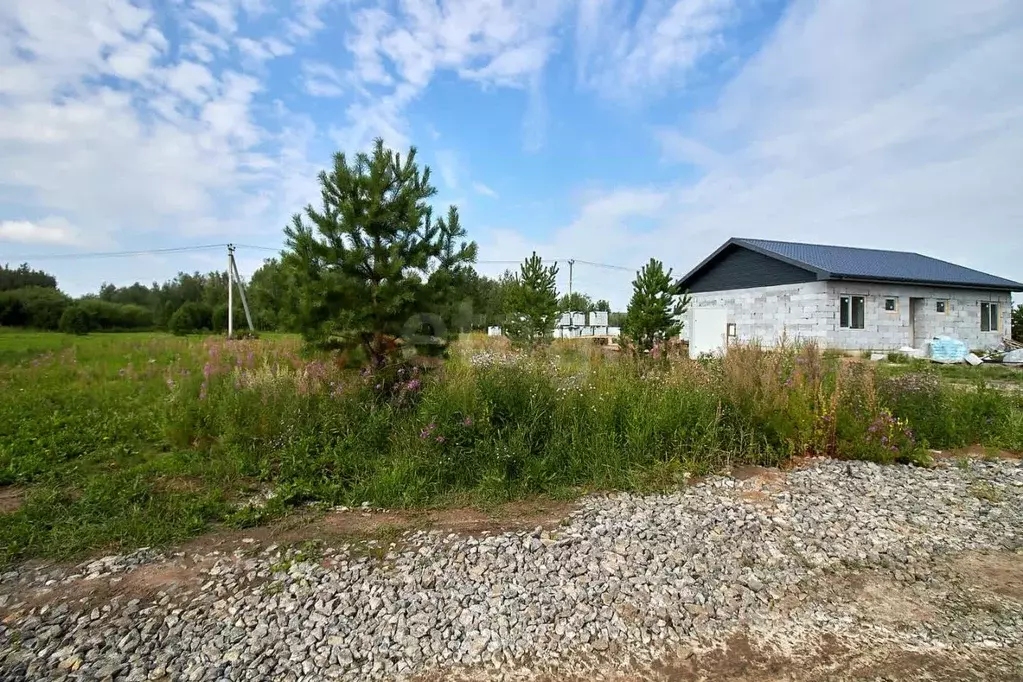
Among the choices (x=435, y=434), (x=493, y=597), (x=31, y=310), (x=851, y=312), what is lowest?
(x=493, y=597)

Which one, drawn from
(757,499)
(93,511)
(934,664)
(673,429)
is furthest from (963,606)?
(93,511)

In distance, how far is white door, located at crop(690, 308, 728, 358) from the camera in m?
20.8

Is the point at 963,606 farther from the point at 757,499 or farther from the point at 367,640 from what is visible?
the point at 367,640

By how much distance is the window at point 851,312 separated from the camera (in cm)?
1714

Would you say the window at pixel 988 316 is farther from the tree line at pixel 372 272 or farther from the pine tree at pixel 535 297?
the tree line at pixel 372 272

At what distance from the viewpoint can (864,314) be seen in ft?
57.2

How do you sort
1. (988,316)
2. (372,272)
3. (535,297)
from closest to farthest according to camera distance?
(372,272) < (535,297) < (988,316)

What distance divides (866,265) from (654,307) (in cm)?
1023

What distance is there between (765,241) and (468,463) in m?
20.2

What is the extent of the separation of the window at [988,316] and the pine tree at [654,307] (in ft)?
45.8

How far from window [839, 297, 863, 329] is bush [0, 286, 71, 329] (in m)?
38.3

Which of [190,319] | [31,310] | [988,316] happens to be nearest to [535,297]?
[988,316]

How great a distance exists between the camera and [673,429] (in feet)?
16.1

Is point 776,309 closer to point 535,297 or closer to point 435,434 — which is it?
point 535,297
